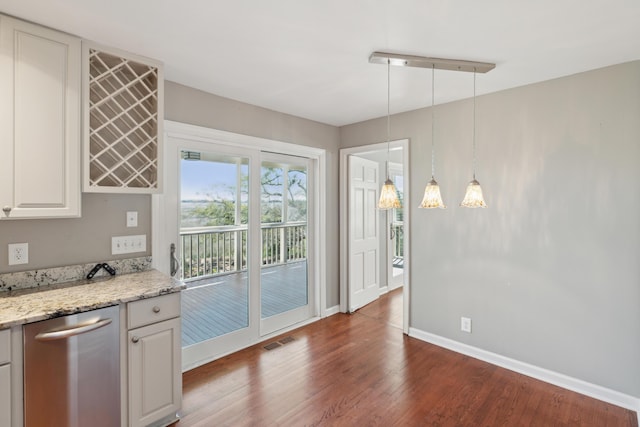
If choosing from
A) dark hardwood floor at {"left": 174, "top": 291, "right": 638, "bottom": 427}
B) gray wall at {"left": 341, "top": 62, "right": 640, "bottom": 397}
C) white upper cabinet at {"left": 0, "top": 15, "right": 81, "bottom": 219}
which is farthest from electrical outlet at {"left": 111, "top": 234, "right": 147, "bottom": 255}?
gray wall at {"left": 341, "top": 62, "right": 640, "bottom": 397}

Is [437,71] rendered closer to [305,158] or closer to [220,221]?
[305,158]

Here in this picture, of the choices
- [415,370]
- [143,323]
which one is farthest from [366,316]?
[143,323]

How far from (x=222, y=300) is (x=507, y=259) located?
2.66 metres

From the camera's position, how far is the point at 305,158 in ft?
12.4

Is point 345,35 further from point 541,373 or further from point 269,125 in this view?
point 541,373

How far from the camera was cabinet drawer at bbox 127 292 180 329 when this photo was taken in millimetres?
1829

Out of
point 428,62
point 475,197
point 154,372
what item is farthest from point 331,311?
point 428,62

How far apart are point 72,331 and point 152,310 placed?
0.41 m

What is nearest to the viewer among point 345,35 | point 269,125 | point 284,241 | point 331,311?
point 345,35

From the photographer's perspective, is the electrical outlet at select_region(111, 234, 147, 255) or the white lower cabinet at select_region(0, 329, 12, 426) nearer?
the white lower cabinet at select_region(0, 329, 12, 426)

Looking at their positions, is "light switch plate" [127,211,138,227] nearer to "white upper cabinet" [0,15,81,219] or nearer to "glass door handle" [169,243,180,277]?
"glass door handle" [169,243,180,277]

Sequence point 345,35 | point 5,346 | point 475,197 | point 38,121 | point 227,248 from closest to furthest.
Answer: point 5,346, point 38,121, point 345,35, point 475,197, point 227,248

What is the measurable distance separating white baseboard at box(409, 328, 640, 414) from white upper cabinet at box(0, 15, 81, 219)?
3.27m

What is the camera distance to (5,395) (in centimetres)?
144
